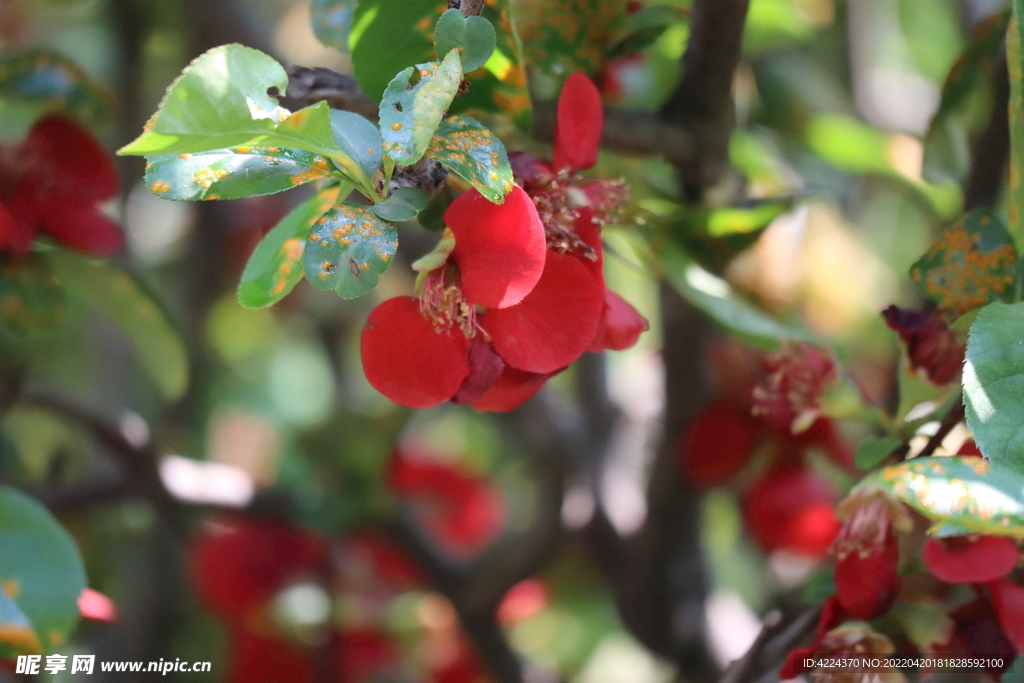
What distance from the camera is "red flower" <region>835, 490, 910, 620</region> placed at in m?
0.47

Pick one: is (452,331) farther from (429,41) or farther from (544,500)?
(544,500)

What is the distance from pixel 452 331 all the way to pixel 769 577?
2.87 feet

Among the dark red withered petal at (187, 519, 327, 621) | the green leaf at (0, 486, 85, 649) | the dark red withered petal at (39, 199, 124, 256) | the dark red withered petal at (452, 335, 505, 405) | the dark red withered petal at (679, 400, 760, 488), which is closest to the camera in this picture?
the dark red withered petal at (452, 335, 505, 405)

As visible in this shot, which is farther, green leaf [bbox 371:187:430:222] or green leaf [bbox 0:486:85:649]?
green leaf [bbox 0:486:85:649]

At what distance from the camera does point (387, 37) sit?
44cm

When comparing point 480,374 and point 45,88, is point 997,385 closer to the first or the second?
point 480,374

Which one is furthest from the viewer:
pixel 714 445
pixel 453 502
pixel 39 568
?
pixel 453 502

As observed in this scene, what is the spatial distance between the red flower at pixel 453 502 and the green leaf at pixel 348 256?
868 millimetres

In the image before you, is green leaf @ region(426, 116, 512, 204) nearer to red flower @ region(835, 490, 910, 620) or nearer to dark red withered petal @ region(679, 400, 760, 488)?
red flower @ region(835, 490, 910, 620)

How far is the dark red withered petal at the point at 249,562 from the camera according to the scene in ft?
3.42

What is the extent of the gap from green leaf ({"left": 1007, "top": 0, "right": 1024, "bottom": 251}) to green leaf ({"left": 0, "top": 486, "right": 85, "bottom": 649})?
25.1 inches

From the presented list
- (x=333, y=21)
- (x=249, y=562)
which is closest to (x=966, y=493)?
(x=333, y=21)

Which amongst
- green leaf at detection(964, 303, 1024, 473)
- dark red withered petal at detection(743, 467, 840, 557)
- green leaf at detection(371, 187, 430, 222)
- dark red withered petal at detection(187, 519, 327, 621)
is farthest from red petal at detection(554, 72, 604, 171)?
dark red withered petal at detection(187, 519, 327, 621)

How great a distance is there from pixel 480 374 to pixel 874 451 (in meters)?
0.26
